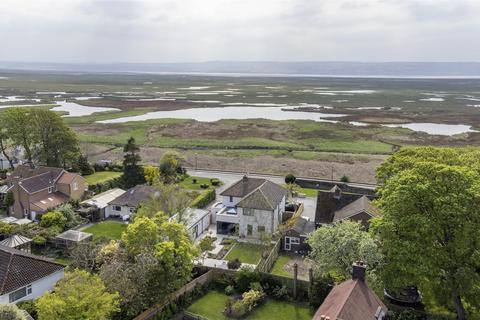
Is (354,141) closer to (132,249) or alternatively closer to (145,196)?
(145,196)

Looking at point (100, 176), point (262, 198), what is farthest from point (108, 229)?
point (100, 176)

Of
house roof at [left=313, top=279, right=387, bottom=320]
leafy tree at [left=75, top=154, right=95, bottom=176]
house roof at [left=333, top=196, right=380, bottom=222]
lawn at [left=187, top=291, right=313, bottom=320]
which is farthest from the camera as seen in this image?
leafy tree at [left=75, top=154, right=95, bottom=176]

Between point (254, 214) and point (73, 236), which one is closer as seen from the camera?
point (73, 236)

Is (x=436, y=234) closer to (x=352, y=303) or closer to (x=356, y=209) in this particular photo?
(x=352, y=303)

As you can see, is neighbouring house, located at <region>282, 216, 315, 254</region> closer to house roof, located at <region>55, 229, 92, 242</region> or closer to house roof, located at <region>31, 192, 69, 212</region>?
house roof, located at <region>55, 229, 92, 242</region>

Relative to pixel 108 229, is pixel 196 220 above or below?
above

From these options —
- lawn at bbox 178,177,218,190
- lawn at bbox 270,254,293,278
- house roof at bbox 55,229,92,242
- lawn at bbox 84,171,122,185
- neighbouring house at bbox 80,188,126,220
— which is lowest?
lawn at bbox 178,177,218,190

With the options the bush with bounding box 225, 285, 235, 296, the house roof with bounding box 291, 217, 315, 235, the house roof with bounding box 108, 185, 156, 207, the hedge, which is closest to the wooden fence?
the bush with bounding box 225, 285, 235, 296

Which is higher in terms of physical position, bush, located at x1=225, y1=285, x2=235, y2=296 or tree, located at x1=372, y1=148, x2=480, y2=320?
tree, located at x1=372, y1=148, x2=480, y2=320
